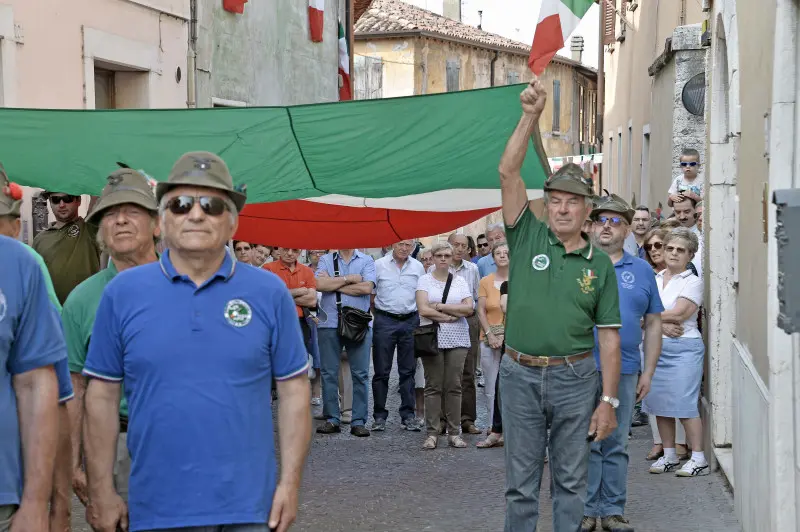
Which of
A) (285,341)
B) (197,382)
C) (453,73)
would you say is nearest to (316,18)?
(285,341)

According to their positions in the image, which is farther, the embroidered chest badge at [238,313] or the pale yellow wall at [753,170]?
the pale yellow wall at [753,170]

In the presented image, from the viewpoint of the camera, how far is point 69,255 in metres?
8.62

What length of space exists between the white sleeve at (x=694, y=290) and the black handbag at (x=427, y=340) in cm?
255

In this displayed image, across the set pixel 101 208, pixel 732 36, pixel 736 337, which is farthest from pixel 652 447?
pixel 101 208

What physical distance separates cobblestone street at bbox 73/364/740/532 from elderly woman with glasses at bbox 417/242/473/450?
33cm

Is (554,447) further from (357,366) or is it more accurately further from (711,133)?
(357,366)

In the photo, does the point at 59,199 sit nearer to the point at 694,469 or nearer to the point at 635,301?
the point at 635,301

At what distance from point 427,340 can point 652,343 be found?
13.8 feet

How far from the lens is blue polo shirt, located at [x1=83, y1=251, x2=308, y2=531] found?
3.86 meters

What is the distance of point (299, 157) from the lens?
821 cm

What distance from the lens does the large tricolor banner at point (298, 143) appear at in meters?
8.11

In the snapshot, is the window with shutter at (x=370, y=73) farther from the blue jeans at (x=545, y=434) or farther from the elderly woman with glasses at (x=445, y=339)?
the blue jeans at (x=545, y=434)

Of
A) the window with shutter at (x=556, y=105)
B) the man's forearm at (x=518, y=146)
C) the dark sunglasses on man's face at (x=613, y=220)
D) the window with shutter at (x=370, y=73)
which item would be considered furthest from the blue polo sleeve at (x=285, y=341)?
the window with shutter at (x=556, y=105)

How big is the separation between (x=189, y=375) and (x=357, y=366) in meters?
8.64
